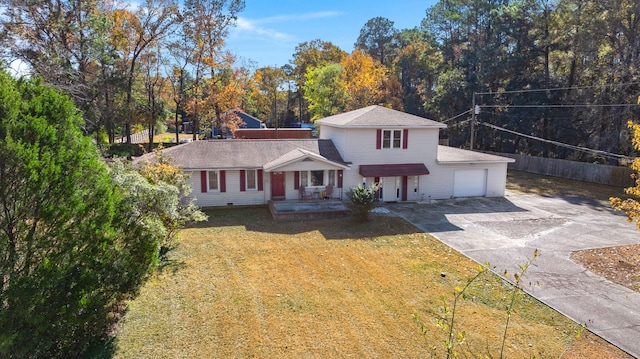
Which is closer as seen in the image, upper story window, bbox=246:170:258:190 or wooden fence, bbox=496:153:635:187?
upper story window, bbox=246:170:258:190

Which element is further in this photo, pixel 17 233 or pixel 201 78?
pixel 201 78

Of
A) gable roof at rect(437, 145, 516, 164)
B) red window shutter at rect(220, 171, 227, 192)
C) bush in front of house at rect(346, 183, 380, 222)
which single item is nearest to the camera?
bush in front of house at rect(346, 183, 380, 222)

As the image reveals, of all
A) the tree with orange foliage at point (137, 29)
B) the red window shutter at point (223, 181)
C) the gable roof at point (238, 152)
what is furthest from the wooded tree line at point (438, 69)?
the red window shutter at point (223, 181)

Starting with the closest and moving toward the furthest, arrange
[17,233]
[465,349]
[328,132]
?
[17,233]
[465,349]
[328,132]

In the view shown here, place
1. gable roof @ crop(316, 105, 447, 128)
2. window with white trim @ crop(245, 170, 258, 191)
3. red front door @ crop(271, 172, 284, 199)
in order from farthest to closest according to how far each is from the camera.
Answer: gable roof @ crop(316, 105, 447, 128), red front door @ crop(271, 172, 284, 199), window with white trim @ crop(245, 170, 258, 191)

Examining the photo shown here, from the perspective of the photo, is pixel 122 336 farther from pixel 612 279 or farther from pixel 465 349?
pixel 612 279

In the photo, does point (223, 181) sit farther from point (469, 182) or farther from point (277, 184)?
point (469, 182)

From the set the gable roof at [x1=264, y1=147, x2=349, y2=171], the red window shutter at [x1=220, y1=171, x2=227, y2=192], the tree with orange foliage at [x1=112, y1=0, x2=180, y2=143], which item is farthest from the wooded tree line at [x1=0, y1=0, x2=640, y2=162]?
the gable roof at [x1=264, y1=147, x2=349, y2=171]

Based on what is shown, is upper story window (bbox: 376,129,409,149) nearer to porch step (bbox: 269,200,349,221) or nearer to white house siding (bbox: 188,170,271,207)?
porch step (bbox: 269,200,349,221)

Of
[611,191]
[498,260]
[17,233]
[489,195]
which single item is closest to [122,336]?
[17,233]
